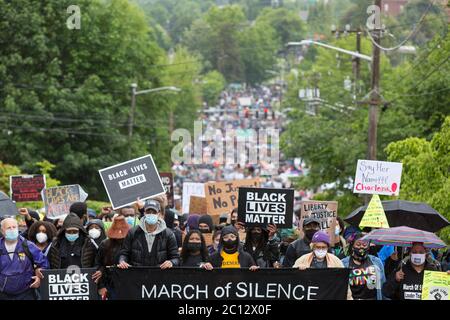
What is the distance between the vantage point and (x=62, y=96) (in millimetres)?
53438

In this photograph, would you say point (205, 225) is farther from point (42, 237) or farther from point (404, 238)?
point (404, 238)

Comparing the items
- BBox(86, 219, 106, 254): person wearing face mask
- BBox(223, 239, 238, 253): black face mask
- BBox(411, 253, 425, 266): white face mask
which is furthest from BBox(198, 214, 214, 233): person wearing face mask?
BBox(411, 253, 425, 266): white face mask

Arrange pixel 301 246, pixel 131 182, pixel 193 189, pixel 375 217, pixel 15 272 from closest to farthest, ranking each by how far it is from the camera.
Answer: pixel 15 272, pixel 301 246, pixel 375 217, pixel 131 182, pixel 193 189

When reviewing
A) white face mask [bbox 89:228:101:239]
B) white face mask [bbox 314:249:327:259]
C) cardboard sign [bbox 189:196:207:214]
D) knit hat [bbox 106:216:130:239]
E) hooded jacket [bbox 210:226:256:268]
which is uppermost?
knit hat [bbox 106:216:130:239]

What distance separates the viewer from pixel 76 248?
14.9m

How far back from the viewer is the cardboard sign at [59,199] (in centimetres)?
2055

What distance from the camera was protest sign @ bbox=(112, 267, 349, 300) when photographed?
13.6 meters

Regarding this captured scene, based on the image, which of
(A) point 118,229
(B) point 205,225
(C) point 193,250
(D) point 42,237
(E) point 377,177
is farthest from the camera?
(E) point 377,177

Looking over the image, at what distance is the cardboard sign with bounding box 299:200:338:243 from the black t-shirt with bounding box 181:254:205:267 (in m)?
2.93

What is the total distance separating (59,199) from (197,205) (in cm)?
316

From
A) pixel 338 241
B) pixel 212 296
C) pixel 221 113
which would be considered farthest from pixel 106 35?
pixel 221 113

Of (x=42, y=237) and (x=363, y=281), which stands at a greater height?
(x=42, y=237)

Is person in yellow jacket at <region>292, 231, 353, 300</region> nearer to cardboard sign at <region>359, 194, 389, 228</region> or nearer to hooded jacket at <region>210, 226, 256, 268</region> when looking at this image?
hooded jacket at <region>210, 226, 256, 268</region>

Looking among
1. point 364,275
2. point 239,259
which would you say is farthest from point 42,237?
point 364,275
